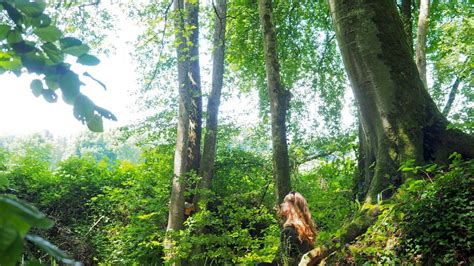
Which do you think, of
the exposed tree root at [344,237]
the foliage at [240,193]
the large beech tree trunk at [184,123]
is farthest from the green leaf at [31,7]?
the foliage at [240,193]

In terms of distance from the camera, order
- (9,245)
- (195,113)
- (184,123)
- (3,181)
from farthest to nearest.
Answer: (195,113) → (184,123) → (3,181) → (9,245)

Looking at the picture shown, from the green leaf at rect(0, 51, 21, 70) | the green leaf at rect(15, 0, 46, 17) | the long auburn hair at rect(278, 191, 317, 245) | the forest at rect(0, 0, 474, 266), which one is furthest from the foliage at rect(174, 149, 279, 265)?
the green leaf at rect(15, 0, 46, 17)

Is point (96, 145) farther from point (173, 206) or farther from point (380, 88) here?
point (380, 88)

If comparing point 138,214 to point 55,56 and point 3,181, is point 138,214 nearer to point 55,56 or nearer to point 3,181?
point 3,181

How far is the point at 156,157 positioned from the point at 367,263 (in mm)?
7841

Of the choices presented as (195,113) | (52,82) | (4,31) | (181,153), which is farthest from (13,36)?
(195,113)

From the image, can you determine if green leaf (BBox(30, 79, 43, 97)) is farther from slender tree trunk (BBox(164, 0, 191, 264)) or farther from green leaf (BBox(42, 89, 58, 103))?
slender tree trunk (BBox(164, 0, 191, 264))

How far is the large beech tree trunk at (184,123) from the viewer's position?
358 inches

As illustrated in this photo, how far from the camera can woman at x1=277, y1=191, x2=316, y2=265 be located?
A: 529 centimetres

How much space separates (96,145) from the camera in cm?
5494

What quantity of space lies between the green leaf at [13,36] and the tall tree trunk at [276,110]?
5.36 meters

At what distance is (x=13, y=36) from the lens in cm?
98

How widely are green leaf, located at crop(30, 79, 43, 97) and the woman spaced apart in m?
4.52

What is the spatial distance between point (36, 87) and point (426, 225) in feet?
11.0
